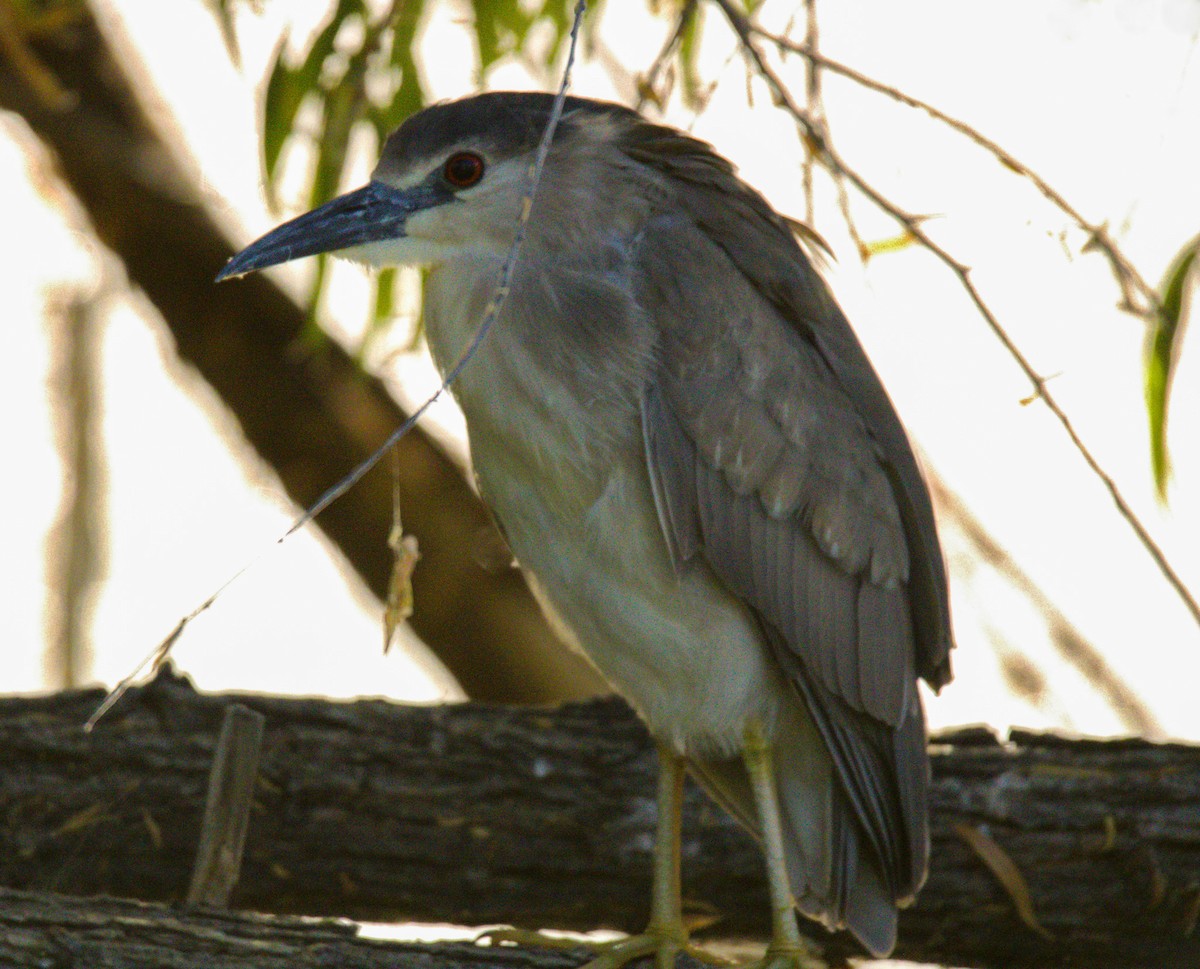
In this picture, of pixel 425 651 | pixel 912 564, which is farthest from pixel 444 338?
pixel 425 651

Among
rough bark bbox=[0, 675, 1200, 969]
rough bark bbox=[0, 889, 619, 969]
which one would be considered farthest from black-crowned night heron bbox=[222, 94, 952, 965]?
rough bark bbox=[0, 889, 619, 969]

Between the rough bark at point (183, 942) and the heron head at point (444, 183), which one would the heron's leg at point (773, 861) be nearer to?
the rough bark at point (183, 942)

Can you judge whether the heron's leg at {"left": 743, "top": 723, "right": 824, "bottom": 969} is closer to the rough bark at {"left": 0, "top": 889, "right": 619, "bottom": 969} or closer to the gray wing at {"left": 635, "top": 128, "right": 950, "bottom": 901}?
the gray wing at {"left": 635, "top": 128, "right": 950, "bottom": 901}

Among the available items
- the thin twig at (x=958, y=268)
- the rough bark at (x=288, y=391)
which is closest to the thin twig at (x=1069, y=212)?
the thin twig at (x=958, y=268)

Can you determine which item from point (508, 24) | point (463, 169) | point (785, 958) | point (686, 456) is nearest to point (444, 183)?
point (463, 169)

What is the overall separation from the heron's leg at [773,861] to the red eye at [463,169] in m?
0.86

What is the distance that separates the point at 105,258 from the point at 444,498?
52.3 inches

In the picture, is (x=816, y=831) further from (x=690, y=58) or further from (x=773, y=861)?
(x=690, y=58)

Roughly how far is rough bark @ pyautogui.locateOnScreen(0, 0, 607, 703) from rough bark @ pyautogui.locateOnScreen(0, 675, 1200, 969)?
934 mm

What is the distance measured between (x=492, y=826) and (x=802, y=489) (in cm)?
68

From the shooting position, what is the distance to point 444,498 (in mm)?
3457

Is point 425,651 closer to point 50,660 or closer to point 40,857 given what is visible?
point 40,857

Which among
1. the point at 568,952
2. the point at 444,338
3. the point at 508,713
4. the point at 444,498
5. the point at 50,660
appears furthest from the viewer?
the point at 50,660

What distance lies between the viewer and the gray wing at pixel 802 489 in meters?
2.24
